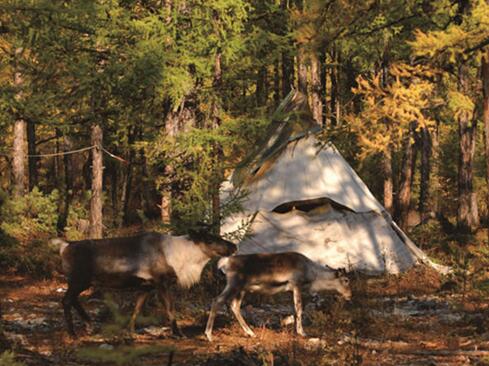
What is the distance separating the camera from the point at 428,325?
1252 centimetres

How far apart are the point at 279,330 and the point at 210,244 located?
5.70 ft

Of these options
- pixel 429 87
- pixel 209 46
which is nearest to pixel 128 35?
pixel 209 46

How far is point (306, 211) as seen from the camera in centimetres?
1959

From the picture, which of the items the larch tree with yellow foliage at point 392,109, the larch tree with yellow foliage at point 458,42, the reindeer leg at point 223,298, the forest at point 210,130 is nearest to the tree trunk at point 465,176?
the forest at point 210,130

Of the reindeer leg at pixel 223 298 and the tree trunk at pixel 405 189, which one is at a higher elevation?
the tree trunk at pixel 405 189

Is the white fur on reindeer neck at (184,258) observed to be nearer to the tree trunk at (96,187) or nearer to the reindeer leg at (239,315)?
the reindeer leg at (239,315)

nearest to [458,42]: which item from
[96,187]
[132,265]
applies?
[132,265]

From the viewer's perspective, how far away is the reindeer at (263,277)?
11133 mm

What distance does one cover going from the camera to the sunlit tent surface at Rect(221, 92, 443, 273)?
1878cm

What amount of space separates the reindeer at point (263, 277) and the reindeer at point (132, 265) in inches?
19.5

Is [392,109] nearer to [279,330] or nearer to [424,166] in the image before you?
[279,330]

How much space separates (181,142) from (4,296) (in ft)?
15.2

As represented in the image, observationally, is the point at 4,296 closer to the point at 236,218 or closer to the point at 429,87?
the point at 236,218

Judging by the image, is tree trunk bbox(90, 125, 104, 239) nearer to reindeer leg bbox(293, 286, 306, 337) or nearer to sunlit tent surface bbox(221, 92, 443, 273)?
sunlit tent surface bbox(221, 92, 443, 273)
